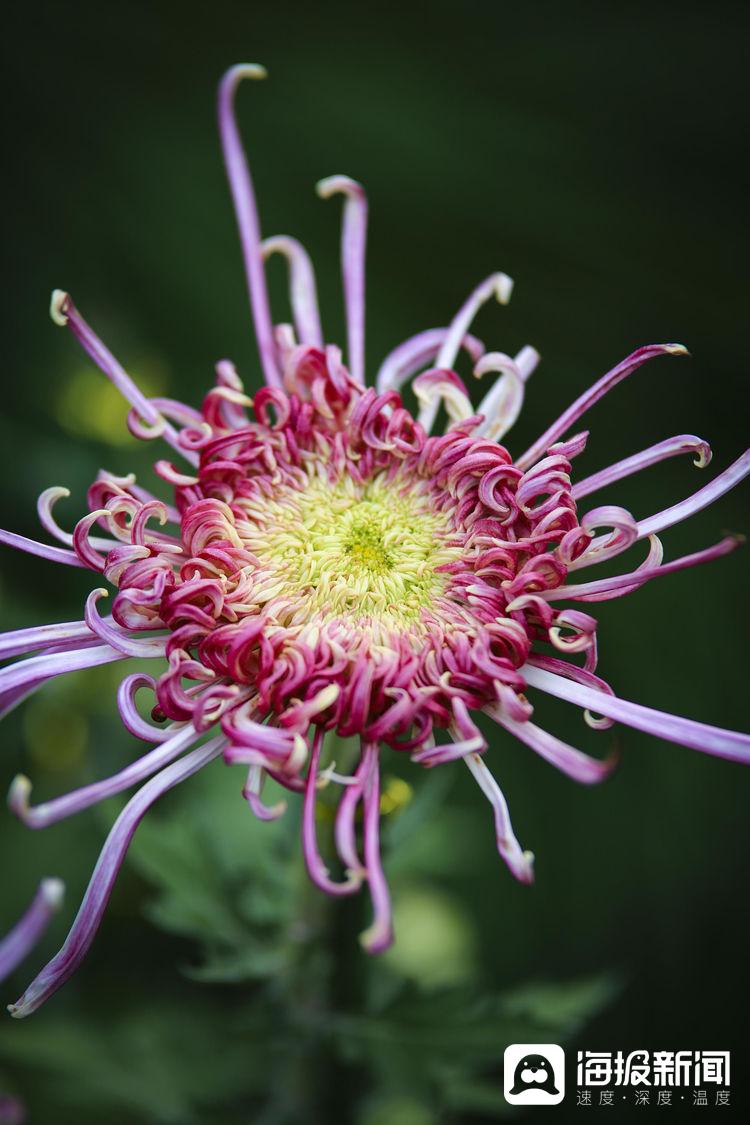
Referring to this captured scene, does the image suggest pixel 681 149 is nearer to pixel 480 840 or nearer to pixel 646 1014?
pixel 480 840

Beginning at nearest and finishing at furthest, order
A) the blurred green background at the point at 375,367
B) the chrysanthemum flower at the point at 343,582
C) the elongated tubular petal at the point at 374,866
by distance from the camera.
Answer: the elongated tubular petal at the point at 374,866, the chrysanthemum flower at the point at 343,582, the blurred green background at the point at 375,367

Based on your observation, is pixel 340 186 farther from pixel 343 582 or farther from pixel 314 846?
pixel 314 846

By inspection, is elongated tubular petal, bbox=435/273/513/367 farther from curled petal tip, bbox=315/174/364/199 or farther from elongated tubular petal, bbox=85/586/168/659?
elongated tubular petal, bbox=85/586/168/659

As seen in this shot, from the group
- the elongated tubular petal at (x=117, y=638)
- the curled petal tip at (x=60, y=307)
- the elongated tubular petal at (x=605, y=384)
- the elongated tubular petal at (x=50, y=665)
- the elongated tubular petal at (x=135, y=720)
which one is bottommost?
the elongated tubular petal at (x=135, y=720)

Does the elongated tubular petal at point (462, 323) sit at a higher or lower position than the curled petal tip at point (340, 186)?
lower

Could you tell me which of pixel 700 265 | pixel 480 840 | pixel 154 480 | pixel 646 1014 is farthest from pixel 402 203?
pixel 646 1014

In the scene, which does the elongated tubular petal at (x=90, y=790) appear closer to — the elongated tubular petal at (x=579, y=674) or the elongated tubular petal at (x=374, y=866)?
the elongated tubular petal at (x=374, y=866)

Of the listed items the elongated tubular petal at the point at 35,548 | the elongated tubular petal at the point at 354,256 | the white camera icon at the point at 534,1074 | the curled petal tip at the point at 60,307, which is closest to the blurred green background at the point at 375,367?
the white camera icon at the point at 534,1074

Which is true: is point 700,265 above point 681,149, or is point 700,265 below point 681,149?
below
